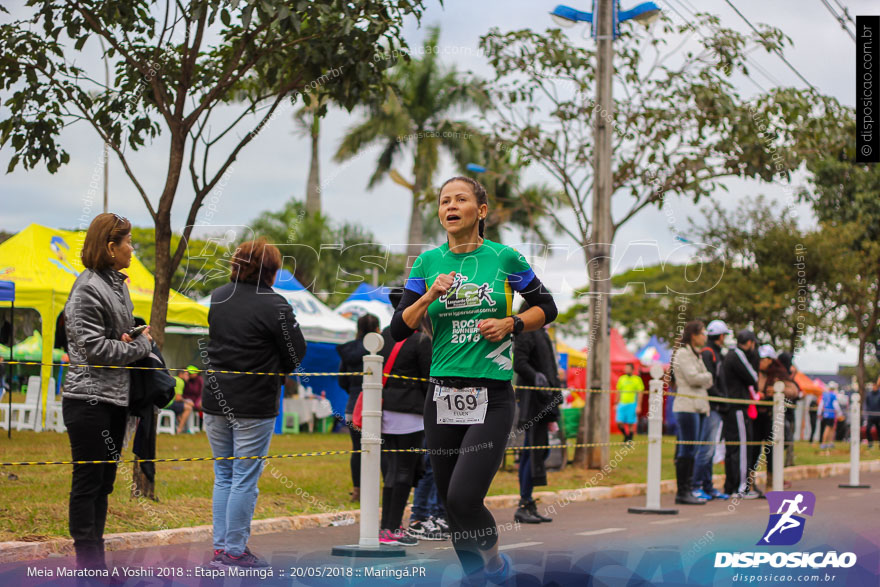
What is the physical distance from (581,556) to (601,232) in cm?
787

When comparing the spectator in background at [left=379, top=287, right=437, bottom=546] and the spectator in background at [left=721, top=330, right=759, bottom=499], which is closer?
the spectator in background at [left=379, top=287, right=437, bottom=546]

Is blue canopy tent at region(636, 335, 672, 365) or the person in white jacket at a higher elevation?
blue canopy tent at region(636, 335, 672, 365)

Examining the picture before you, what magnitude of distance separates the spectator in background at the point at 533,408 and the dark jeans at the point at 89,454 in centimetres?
435

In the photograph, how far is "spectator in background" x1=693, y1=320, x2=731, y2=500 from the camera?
39.9 feet

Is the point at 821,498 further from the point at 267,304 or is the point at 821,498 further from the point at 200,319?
the point at 200,319

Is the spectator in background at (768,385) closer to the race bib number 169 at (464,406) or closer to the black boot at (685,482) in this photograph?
→ the black boot at (685,482)

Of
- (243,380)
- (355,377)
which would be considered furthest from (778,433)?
(243,380)

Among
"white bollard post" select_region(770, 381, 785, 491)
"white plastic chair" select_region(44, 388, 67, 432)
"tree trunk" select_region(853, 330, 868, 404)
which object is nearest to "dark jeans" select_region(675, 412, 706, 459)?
"white bollard post" select_region(770, 381, 785, 491)

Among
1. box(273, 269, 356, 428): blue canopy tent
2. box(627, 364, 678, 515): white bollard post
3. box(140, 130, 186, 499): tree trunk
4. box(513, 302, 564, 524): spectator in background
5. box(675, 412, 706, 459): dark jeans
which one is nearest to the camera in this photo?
box(140, 130, 186, 499): tree trunk

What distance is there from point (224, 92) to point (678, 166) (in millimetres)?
7423

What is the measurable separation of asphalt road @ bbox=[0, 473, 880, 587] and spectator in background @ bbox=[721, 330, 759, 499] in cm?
200

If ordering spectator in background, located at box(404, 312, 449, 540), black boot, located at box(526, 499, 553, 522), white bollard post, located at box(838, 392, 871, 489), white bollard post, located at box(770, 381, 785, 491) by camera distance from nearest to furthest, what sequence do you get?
spectator in background, located at box(404, 312, 449, 540), black boot, located at box(526, 499, 553, 522), white bollard post, located at box(770, 381, 785, 491), white bollard post, located at box(838, 392, 871, 489)

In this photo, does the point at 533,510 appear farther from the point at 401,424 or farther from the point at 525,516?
the point at 401,424

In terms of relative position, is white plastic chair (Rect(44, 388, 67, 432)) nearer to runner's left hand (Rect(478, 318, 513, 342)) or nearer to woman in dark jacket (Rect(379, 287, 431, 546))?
woman in dark jacket (Rect(379, 287, 431, 546))
